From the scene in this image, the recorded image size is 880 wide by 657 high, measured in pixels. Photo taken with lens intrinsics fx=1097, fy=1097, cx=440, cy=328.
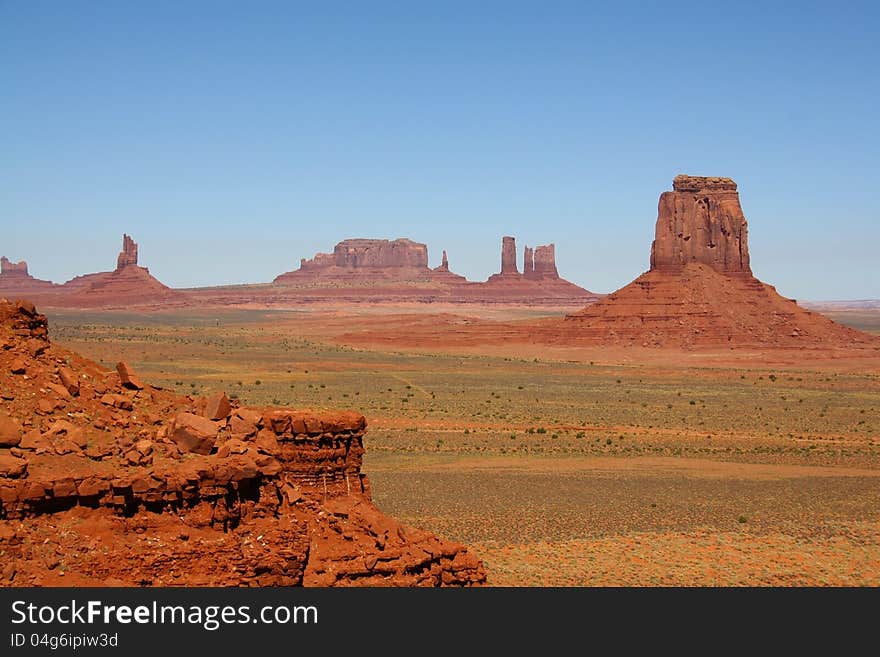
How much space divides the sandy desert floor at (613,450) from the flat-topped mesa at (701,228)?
15.3 m

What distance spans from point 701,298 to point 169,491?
97.5 metres

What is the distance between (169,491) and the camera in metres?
11.6

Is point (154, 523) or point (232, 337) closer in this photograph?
point (154, 523)

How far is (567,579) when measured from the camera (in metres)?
19.4

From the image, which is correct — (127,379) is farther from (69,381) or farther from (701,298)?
(701,298)

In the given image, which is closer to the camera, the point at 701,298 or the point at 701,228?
the point at 701,298

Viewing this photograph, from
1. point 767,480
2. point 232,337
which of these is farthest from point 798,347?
point 767,480

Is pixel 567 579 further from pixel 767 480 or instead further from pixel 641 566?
pixel 767 480

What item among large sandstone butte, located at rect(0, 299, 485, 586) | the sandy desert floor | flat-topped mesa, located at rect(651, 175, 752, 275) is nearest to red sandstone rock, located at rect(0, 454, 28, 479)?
large sandstone butte, located at rect(0, 299, 485, 586)

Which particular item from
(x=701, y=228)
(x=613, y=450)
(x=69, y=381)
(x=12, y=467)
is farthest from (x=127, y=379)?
(x=701, y=228)

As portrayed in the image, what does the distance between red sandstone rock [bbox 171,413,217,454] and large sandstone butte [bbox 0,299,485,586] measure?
0.05 feet

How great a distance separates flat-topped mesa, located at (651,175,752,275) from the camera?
4225 inches

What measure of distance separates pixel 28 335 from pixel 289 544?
160 inches

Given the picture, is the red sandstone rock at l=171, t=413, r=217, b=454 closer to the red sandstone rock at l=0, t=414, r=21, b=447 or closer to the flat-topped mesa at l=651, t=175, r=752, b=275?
the red sandstone rock at l=0, t=414, r=21, b=447
